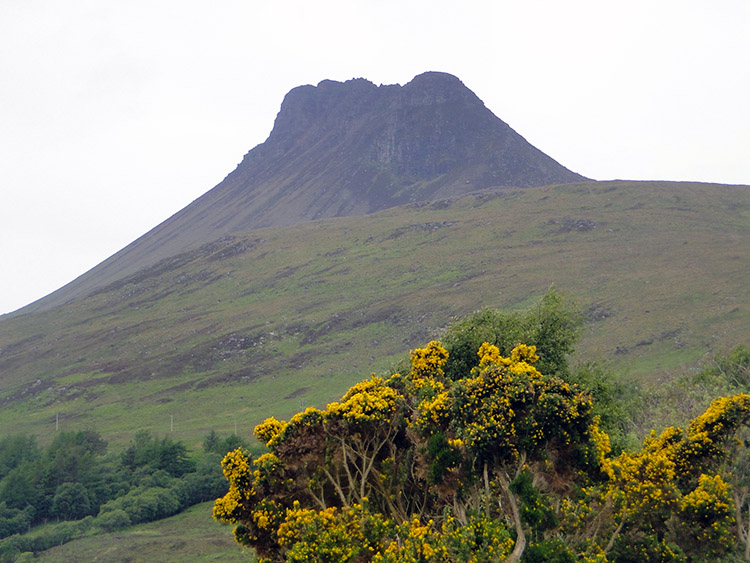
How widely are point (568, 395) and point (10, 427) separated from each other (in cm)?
15175

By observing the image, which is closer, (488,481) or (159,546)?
(488,481)

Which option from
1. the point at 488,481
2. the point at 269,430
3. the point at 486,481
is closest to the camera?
the point at 486,481

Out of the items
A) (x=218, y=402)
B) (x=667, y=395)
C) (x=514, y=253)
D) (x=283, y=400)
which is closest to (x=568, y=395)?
(x=667, y=395)

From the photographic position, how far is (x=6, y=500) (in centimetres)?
7850

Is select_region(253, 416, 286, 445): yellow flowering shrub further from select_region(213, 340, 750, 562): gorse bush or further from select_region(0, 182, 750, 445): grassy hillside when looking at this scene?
select_region(0, 182, 750, 445): grassy hillside

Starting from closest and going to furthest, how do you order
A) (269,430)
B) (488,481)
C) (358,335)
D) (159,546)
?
(488,481)
(269,430)
(159,546)
(358,335)

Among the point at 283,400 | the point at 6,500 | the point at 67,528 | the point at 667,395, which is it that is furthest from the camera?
the point at 283,400

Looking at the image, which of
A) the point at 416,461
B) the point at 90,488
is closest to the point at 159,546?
the point at 90,488

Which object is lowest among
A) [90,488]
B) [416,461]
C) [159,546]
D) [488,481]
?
[159,546]

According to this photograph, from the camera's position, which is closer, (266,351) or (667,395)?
(667,395)

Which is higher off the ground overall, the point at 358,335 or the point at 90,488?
the point at 358,335

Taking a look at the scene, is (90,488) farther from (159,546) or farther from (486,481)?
(486,481)

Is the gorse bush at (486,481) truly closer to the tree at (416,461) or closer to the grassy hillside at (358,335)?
the tree at (416,461)

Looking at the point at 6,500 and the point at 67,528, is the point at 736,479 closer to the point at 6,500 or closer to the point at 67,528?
the point at 67,528
